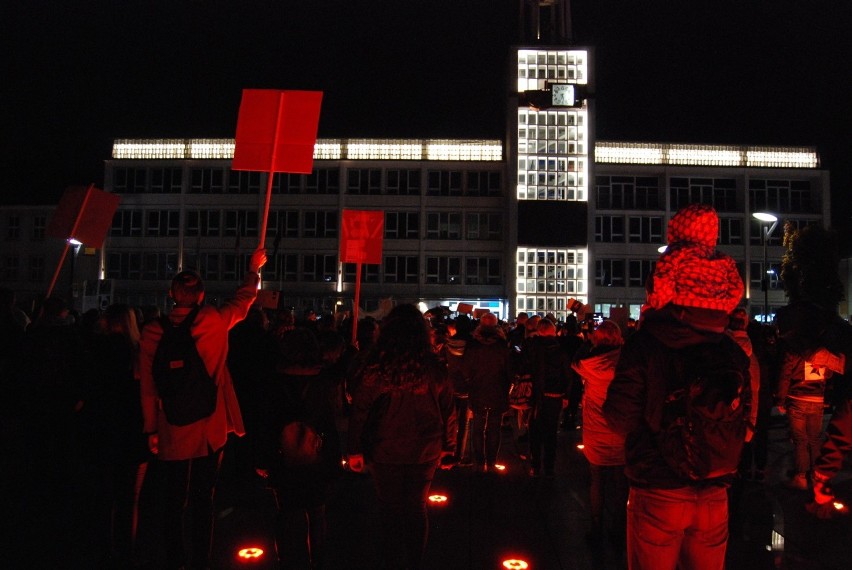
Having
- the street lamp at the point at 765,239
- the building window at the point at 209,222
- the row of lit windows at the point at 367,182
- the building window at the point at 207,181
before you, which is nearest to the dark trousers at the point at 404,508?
the street lamp at the point at 765,239

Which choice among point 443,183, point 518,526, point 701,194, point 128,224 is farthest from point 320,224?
point 518,526

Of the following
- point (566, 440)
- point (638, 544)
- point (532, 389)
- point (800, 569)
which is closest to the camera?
point (638, 544)

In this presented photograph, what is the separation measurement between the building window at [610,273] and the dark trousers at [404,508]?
51380mm

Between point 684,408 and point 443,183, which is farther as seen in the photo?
point 443,183

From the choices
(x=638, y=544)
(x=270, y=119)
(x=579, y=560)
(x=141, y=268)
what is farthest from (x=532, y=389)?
(x=141, y=268)

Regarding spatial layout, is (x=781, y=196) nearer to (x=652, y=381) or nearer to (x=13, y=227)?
(x=13, y=227)

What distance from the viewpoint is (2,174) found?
63094 millimetres

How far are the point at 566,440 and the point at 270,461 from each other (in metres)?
8.81

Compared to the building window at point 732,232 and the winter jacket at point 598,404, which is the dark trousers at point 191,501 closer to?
the winter jacket at point 598,404

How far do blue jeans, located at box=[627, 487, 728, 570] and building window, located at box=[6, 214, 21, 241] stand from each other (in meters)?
62.0

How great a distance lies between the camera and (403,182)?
179 feet

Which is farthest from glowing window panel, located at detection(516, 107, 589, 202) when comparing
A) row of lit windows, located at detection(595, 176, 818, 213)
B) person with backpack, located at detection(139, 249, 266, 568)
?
person with backpack, located at detection(139, 249, 266, 568)

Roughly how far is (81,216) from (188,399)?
21.6ft

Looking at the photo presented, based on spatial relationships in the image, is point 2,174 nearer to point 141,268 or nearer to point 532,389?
point 141,268
